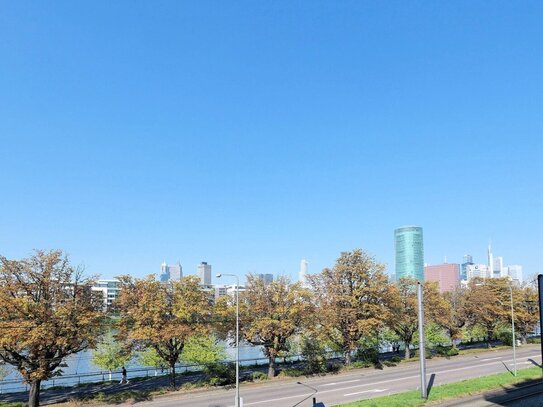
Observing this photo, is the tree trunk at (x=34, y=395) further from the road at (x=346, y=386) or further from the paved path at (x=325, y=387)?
the road at (x=346, y=386)

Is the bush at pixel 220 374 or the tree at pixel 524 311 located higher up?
the tree at pixel 524 311

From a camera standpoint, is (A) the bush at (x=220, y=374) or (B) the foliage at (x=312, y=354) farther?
(B) the foliage at (x=312, y=354)

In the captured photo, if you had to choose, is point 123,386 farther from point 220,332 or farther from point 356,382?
point 356,382

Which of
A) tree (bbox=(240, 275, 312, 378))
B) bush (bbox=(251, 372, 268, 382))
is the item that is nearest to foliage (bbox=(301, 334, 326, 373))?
tree (bbox=(240, 275, 312, 378))

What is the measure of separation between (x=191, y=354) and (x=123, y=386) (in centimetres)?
985

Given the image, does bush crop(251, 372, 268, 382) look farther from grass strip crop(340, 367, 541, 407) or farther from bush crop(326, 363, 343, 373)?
grass strip crop(340, 367, 541, 407)

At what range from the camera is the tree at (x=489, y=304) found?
68.4 meters

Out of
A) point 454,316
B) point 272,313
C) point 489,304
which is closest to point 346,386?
point 272,313

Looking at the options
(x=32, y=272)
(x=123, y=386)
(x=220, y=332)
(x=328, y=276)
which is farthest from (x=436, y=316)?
(x=32, y=272)

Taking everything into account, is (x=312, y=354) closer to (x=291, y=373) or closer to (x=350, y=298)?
(x=291, y=373)

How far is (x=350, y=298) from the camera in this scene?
50125 mm

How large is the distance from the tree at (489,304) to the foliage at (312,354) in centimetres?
3126

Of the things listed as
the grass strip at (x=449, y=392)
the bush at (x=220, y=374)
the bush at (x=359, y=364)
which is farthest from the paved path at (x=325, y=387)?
the grass strip at (x=449, y=392)

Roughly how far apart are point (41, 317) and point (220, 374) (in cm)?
1952
